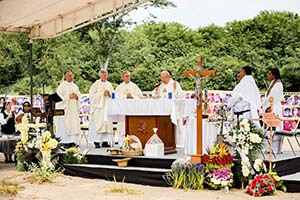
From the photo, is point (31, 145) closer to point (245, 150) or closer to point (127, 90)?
point (127, 90)

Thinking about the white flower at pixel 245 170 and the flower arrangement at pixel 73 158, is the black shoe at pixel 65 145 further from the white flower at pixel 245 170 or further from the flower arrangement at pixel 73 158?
the white flower at pixel 245 170

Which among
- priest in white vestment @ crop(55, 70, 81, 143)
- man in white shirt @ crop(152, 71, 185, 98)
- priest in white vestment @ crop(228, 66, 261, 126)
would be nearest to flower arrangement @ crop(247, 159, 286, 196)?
priest in white vestment @ crop(228, 66, 261, 126)

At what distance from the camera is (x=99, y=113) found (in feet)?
34.4

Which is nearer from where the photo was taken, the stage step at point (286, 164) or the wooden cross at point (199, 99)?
the wooden cross at point (199, 99)

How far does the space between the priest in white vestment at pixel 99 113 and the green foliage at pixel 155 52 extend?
987 cm

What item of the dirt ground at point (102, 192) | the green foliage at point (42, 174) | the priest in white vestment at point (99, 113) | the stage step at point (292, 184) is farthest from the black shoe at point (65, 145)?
the stage step at point (292, 184)

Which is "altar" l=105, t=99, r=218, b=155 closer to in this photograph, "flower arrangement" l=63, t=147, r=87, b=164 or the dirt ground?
"flower arrangement" l=63, t=147, r=87, b=164

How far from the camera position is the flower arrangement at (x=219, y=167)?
7230mm

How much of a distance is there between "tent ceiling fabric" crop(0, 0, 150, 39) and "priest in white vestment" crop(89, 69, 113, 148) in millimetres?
1294

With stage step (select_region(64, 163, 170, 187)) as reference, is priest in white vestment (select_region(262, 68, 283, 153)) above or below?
above

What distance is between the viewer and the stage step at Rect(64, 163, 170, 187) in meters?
7.89

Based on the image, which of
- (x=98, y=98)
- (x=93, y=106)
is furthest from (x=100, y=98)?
(x=93, y=106)

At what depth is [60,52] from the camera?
20.2 m

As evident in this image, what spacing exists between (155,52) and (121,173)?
1525 cm
